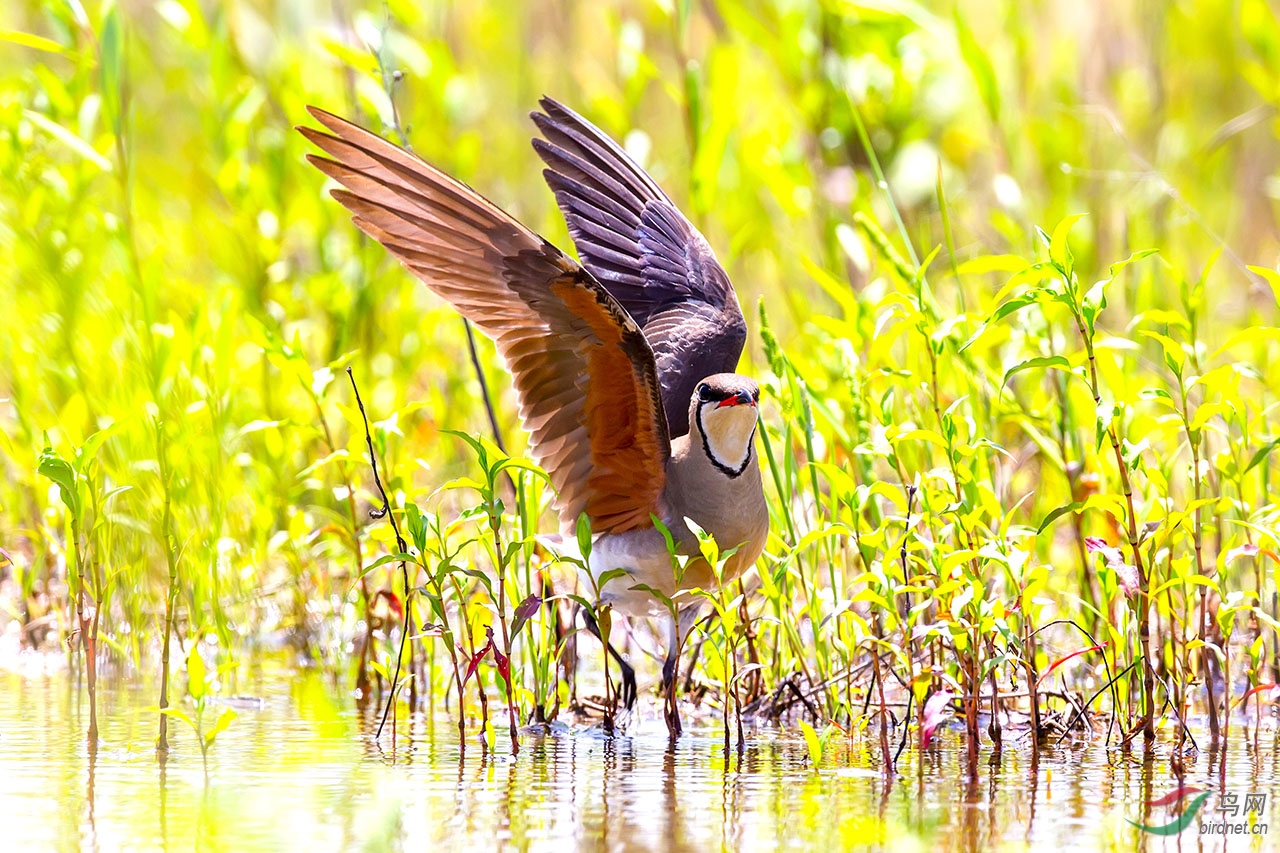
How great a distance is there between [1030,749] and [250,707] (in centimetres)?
222

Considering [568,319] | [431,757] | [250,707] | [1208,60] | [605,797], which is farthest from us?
[1208,60]

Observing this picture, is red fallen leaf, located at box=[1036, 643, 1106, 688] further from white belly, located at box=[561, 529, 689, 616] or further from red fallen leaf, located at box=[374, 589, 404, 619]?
red fallen leaf, located at box=[374, 589, 404, 619]

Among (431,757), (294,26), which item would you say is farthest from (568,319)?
(294,26)

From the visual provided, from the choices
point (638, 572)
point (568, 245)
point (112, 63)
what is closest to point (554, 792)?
point (638, 572)

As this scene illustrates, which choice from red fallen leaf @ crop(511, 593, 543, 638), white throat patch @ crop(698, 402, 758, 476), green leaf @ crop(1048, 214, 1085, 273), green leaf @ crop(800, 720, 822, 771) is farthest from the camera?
white throat patch @ crop(698, 402, 758, 476)

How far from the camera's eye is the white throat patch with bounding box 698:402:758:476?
14.7 feet

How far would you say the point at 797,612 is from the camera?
4.29 metres

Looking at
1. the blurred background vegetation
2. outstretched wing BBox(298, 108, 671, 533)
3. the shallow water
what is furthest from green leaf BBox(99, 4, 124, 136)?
the shallow water

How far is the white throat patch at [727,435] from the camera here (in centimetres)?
448

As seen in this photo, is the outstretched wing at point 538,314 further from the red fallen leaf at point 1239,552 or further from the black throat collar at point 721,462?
the red fallen leaf at point 1239,552

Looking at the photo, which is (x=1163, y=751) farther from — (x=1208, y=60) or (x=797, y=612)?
(x=1208, y=60)

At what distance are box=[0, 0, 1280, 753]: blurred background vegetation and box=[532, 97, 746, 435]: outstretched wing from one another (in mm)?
373

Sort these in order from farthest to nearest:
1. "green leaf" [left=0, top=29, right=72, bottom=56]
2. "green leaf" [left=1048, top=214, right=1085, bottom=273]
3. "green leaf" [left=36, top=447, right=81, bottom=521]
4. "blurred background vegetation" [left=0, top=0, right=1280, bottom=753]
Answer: "green leaf" [left=0, top=29, right=72, bottom=56] < "blurred background vegetation" [left=0, top=0, right=1280, bottom=753] < "green leaf" [left=1048, top=214, right=1085, bottom=273] < "green leaf" [left=36, top=447, right=81, bottom=521]

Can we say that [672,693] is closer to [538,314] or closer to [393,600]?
[393,600]
